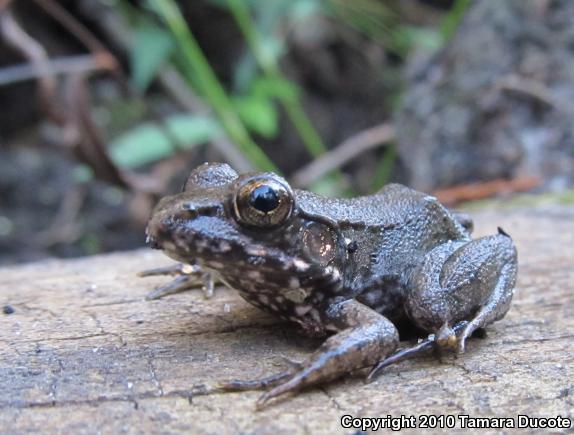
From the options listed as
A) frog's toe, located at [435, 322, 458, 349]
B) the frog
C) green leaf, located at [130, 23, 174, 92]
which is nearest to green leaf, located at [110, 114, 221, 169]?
green leaf, located at [130, 23, 174, 92]

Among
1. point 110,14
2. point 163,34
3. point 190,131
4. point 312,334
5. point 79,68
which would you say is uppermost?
point 110,14

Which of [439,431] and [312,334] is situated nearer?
[439,431]

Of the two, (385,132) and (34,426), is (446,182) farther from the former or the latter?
(34,426)

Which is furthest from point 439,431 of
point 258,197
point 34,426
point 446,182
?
point 446,182

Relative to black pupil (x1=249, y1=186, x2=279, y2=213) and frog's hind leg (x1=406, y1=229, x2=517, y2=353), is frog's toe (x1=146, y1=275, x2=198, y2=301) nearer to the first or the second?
black pupil (x1=249, y1=186, x2=279, y2=213)

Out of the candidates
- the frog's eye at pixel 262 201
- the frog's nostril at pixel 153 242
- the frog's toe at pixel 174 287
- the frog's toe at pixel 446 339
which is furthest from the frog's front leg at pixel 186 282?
the frog's toe at pixel 446 339

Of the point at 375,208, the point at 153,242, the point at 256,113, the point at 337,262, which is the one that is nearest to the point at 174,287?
the point at 153,242

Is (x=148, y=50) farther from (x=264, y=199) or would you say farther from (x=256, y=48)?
(x=264, y=199)
